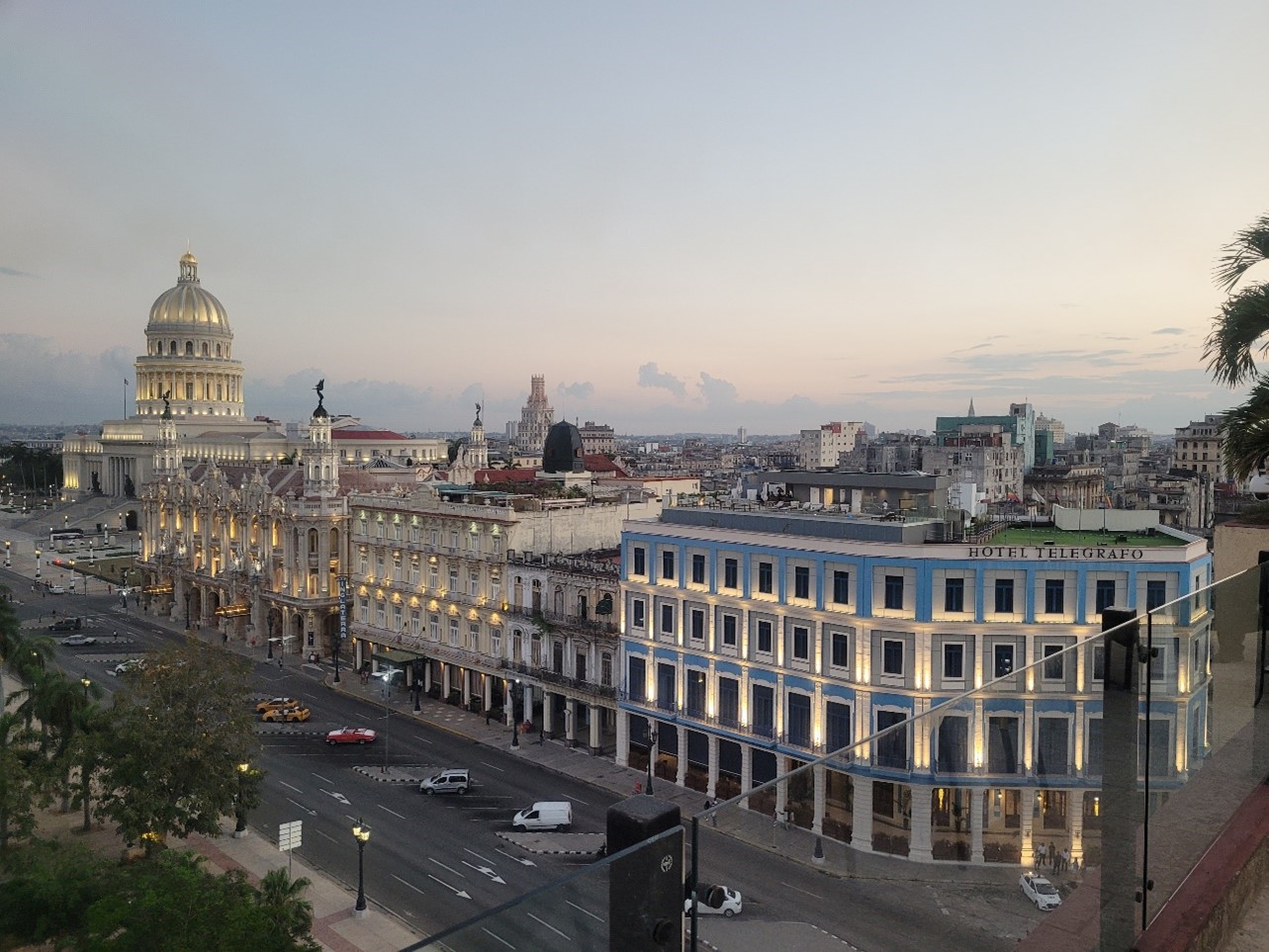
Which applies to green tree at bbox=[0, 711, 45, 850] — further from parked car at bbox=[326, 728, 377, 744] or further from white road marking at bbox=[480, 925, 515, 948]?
white road marking at bbox=[480, 925, 515, 948]

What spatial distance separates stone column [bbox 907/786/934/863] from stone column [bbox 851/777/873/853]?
39 cm

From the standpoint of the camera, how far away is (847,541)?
38594 millimetres

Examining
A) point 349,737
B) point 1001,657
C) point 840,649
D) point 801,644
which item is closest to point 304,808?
point 349,737

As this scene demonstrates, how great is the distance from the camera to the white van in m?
39.2


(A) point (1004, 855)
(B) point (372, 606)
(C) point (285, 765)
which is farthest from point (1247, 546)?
(B) point (372, 606)

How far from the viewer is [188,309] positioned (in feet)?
491

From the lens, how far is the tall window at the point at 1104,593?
35188 millimetres

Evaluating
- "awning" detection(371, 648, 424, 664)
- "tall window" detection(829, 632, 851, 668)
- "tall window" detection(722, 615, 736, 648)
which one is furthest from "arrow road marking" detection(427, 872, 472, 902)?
"awning" detection(371, 648, 424, 664)

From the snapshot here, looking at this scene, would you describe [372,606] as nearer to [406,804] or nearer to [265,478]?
[265,478]

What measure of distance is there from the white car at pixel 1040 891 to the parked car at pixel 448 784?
40.2m

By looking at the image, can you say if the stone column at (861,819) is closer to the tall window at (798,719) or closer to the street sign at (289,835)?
the street sign at (289,835)

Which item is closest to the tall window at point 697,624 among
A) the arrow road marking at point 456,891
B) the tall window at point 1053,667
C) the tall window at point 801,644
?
the tall window at point 801,644

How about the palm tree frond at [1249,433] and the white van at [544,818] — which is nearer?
the palm tree frond at [1249,433]

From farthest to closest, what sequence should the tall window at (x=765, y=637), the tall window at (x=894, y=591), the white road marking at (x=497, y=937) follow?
the tall window at (x=765, y=637)
the tall window at (x=894, y=591)
the white road marking at (x=497, y=937)
